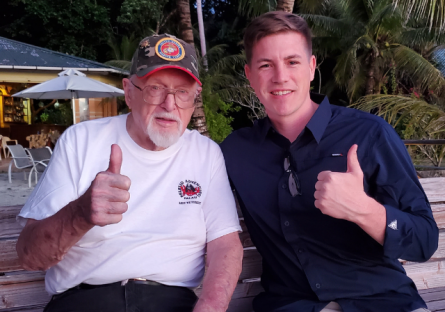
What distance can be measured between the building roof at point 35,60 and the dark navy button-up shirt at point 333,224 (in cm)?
1251

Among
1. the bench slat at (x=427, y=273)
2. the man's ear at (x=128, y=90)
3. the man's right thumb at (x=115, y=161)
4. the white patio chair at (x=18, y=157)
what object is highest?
the man's ear at (x=128, y=90)

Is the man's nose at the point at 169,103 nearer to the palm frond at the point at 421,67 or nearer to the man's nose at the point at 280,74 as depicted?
the man's nose at the point at 280,74

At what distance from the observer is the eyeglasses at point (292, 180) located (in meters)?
1.93

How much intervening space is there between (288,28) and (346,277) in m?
1.30

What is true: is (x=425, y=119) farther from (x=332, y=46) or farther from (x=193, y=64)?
(x=332, y=46)

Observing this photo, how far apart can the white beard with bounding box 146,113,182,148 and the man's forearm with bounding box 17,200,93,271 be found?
592mm

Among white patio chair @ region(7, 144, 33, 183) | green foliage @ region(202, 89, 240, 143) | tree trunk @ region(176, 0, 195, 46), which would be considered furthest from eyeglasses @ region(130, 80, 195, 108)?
green foliage @ region(202, 89, 240, 143)

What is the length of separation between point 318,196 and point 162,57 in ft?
3.63

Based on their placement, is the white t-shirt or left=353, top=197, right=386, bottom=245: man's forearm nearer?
left=353, top=197, right=386, bottom=245: man's forearm

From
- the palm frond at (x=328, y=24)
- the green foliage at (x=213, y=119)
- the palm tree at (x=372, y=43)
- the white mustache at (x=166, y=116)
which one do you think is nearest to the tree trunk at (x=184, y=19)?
the green foliage at (x=213, y=119)

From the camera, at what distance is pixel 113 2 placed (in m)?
20.4

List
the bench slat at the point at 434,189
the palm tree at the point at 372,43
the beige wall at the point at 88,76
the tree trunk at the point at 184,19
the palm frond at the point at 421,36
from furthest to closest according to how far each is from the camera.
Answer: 1. the palm frond at the point at 421,36
2. the palm tree at the point at 372,43
3. the beige wall at the point at 88,76
4. the tree trunk at the point at 184,19
5. the bench slat at the point at 434,189

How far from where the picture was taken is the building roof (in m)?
12.7

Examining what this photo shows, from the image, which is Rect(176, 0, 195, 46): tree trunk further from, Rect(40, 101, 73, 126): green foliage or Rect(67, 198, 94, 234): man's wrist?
Rect(40, 101, 73, 126): green foliage
